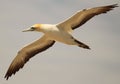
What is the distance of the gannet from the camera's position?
23.9m

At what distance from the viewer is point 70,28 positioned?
25.1 m

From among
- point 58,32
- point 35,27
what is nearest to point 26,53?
point 35,27

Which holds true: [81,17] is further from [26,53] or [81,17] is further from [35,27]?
[26,53]

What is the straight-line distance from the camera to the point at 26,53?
27.4 m

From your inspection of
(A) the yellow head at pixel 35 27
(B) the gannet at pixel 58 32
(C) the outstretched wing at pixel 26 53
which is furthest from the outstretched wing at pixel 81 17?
(C) the outstretched wing at pixel 26 53

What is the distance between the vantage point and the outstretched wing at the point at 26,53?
26906mm

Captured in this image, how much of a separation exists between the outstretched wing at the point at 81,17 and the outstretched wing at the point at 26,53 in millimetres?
2093

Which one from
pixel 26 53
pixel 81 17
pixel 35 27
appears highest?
pixel 81 17

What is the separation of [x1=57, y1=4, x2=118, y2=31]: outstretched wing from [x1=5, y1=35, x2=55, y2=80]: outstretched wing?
2093mm

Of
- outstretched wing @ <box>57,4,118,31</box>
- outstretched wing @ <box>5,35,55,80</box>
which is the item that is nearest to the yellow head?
outstretched wing @ <box>57,4,118,31</box>

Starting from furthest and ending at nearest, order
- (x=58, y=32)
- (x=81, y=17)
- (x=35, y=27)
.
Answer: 1. (x=35, y=27)
2. (x=81, y=17)
3. (x=58, y=32)

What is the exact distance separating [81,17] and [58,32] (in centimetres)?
135

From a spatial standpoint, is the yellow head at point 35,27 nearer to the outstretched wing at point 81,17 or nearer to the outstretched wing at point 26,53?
the outstretched wing at point 81,17

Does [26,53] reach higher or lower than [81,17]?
lower
